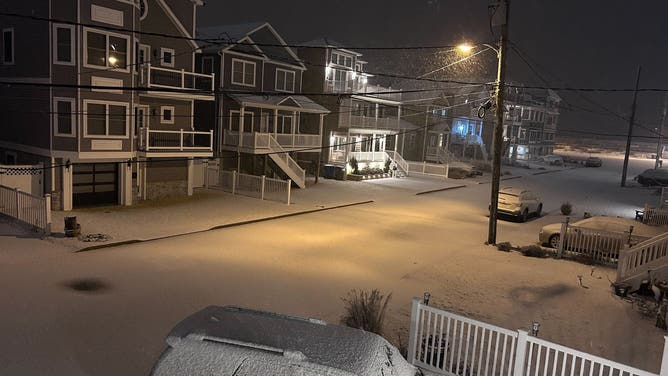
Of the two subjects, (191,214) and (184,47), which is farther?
(184,47)

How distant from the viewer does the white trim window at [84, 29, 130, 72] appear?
66.2 ft

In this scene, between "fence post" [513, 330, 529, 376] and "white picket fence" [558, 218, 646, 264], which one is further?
"white picket fence" [558, 218, 646, 264]

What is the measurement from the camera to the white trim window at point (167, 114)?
80.2ft

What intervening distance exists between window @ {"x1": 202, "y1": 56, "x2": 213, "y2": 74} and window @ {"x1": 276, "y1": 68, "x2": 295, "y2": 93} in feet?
16.4

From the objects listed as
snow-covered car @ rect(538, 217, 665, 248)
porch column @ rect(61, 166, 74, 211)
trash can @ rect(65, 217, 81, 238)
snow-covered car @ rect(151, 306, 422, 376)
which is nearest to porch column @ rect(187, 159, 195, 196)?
porch column @ rect(61, 166, 74, 211)

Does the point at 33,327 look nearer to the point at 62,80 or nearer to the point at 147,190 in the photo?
the point at 62,80

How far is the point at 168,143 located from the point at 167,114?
1458 millimetres

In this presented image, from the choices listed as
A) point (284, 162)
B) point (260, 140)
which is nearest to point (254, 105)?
point (260, 140)

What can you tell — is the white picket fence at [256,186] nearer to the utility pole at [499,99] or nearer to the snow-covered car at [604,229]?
the utility pole at [499,99]

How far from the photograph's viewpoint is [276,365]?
477 cm

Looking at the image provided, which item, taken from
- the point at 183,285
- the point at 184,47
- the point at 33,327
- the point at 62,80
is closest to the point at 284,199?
the point at 184,47

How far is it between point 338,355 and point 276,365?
0.64 m

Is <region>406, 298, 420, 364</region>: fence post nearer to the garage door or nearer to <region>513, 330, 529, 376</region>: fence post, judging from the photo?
<region>513, 330, 529, 376</region>: fence post

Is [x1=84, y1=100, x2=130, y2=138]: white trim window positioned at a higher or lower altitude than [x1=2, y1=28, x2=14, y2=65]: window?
lower
